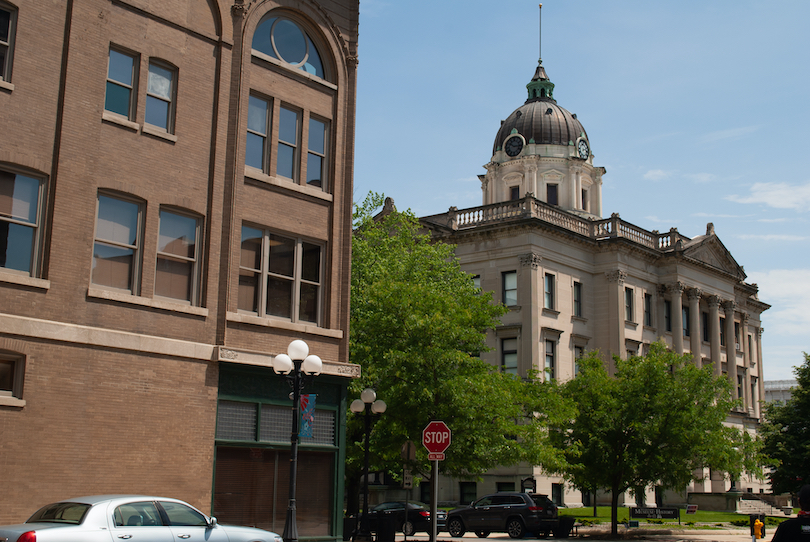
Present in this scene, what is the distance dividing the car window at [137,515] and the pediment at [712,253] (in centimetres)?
5186

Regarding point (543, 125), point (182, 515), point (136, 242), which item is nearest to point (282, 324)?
point (136, 242)

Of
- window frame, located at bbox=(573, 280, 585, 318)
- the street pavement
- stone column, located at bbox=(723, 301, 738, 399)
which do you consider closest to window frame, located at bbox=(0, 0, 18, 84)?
the street pavement

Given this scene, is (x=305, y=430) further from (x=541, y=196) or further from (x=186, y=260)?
(x=541, y=196)

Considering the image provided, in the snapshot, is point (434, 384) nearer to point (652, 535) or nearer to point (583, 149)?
point (652, 535)

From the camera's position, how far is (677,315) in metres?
59.4

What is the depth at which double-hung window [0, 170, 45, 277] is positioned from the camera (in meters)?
16.3

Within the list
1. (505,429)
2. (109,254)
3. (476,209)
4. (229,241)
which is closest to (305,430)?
(229,241)

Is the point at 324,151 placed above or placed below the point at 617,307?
below

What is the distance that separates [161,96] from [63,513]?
9.72 metres

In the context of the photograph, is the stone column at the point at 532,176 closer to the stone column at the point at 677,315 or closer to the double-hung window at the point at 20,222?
the stone column at the point at 677,315

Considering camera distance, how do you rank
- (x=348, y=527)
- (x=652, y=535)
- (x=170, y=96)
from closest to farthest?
(x=170, y=96) < (x=348, y=527) < (x=652, y=535)

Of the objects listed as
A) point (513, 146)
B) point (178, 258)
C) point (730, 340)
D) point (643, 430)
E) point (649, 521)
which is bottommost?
point (649, 521)

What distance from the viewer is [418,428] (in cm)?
2608

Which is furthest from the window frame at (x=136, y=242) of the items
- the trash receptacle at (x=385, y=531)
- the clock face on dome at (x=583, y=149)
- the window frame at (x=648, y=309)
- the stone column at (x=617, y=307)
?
the clock face on dome at (x=583, y=149)
